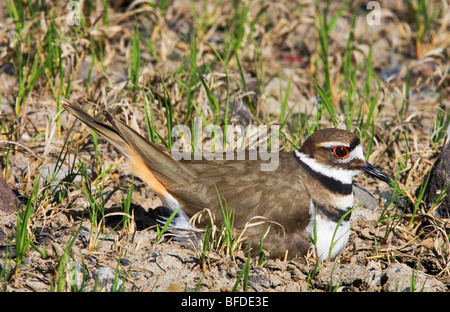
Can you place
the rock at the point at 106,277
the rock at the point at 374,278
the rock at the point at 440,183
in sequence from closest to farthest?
the rock at the point at 106,277 → the rock at the point at 374,278 → the rock at the point at 440,183

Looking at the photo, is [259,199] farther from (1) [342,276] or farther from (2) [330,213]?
(1) [342,276]

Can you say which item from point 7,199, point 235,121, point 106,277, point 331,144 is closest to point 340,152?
point 331,144

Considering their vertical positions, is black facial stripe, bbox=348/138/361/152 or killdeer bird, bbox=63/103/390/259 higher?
black facial stripe, bbox=348/138/361/152

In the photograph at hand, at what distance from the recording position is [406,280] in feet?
12.7

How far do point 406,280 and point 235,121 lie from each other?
2086mm

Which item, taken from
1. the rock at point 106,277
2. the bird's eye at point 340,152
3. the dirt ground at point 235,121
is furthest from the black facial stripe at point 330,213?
the rock at point 106,277

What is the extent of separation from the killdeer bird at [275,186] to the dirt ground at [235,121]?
172 mm

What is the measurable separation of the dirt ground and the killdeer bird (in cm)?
17

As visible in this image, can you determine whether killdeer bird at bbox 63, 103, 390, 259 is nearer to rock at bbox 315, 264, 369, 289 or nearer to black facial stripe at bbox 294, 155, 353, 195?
black facial stripe at bbox 294, 155, 353, 195

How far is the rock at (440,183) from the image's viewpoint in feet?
14.7

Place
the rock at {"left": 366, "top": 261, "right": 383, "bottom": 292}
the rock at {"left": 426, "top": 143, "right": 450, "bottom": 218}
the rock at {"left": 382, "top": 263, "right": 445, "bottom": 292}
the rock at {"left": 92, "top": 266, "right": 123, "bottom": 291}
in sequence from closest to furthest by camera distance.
A: the rock at {"left": 92, "top": 266, "right": 123, "bottom": 291} → the rock at {"left": 382, "top": 263, "right": 445, "bottom": 292} → the rock at {"left": 366, "top": 261, "right": 383, "bottom": 292} → the rock at {"left": 426, "top": 143, "right": 450, "bottom": 218}

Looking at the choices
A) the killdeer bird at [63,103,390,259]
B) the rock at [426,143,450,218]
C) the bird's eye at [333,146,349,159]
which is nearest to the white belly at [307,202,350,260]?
the killdeer bird at [63,103,390,259]

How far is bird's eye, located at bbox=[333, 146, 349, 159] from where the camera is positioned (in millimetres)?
4203

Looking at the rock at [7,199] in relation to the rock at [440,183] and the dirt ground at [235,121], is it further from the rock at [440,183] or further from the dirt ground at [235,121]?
the rock at [440,183]
